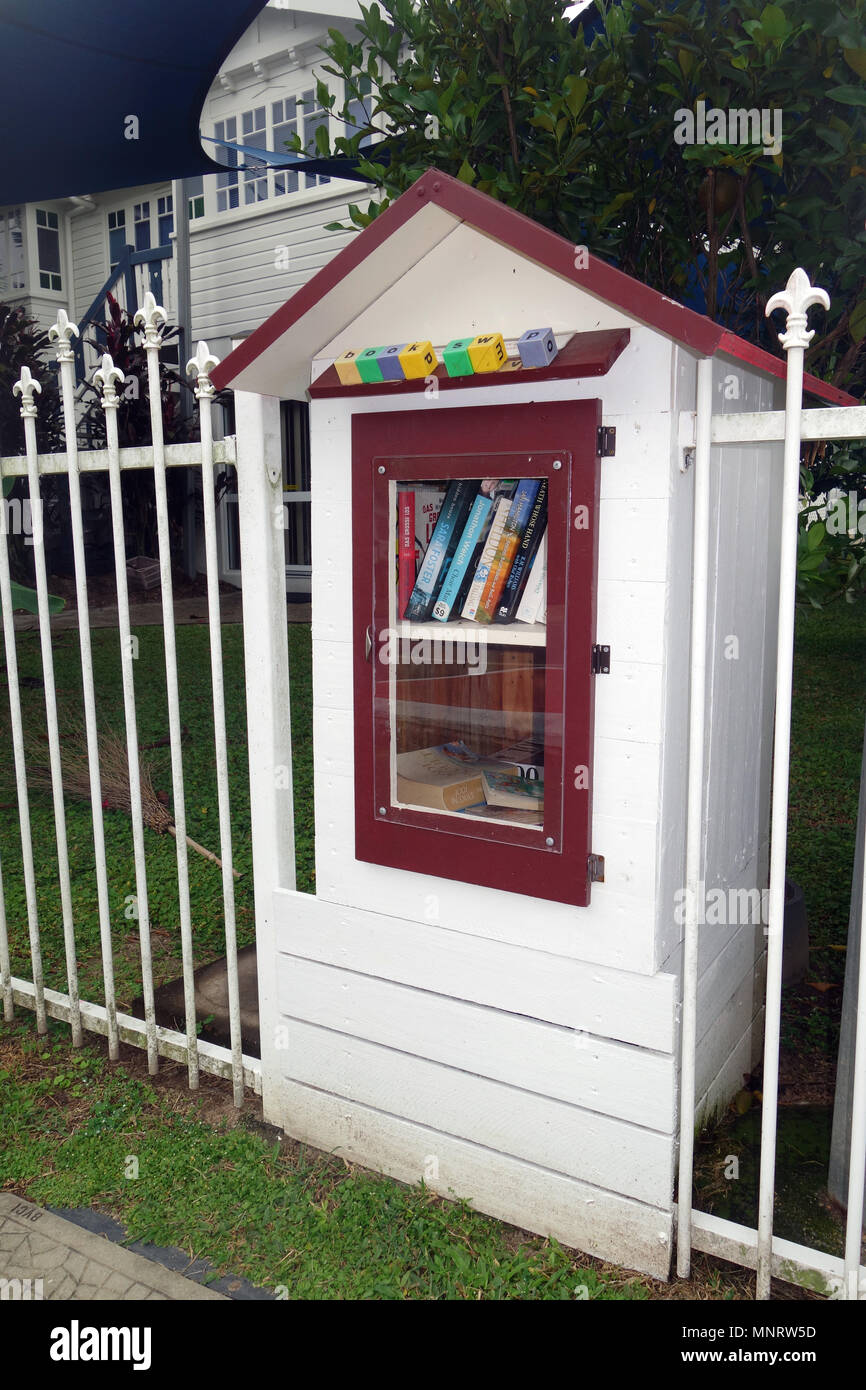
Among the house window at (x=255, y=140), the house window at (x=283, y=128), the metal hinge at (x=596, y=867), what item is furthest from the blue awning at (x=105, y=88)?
the house window at (x=255, y=140)

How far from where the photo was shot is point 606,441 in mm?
2354

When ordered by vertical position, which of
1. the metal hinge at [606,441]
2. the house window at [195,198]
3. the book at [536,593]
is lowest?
the book at [536,593]

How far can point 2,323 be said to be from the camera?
45.6ft

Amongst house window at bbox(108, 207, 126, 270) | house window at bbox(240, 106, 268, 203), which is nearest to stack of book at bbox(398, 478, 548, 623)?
house window at bbox(240, 106, 268, 203)

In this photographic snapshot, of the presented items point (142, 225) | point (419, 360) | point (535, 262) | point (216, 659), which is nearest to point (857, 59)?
point (535, 262)

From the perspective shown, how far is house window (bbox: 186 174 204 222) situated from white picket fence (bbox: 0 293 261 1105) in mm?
11933

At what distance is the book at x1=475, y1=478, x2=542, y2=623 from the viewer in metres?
2.59

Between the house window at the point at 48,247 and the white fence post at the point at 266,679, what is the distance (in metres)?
16.8

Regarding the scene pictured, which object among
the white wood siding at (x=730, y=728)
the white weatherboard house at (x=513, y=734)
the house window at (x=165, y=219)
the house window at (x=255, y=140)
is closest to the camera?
the white weatherboard house at (x=513, y=734)

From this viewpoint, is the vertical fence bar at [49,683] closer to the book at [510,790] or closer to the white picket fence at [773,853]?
the book at [510,790]

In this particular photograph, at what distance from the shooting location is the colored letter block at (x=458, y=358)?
2.39 m

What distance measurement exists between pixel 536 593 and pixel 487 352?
611 mm

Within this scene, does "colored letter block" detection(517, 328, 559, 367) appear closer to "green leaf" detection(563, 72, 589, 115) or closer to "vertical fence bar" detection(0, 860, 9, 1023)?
"green leaf" detection(563, 72, 589, 115)
